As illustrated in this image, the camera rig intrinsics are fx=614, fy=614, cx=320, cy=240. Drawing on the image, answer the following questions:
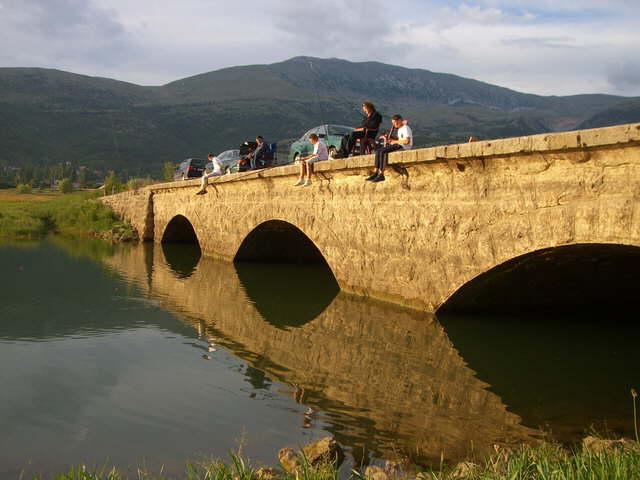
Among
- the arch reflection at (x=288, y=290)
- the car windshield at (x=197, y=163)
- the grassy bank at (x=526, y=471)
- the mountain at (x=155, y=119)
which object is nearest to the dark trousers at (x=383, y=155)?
the arch reflection at (x=288, y=290)

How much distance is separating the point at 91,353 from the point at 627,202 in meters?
7.70

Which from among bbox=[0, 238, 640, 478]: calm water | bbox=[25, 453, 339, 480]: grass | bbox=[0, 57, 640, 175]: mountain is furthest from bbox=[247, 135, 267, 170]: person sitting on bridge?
bbox=[0, 57, 640, 175]: mountain

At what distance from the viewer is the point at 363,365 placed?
8.41 m

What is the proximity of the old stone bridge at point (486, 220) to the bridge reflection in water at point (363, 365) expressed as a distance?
94 centimetres

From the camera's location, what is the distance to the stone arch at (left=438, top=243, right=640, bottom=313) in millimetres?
8922

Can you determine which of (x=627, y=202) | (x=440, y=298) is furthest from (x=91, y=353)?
(x=627, y=202)

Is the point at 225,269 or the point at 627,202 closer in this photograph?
the point at 627,202

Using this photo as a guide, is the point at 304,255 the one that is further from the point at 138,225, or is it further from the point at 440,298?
the point at 138,225

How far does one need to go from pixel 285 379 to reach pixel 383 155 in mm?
4726

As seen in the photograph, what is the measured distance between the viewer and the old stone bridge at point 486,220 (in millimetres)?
7328

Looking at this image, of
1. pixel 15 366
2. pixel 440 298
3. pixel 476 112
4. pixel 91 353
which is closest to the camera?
pixel 15 366

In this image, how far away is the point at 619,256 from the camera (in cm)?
906

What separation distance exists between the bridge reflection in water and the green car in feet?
13.9

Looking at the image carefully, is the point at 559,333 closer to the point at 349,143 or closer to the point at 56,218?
the point at 349,143
